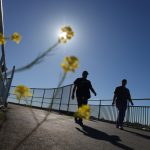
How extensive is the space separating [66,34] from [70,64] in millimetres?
243

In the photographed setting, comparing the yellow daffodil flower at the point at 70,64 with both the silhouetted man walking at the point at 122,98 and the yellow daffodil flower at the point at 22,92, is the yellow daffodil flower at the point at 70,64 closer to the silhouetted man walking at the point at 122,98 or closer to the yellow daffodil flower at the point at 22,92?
the yellow daffodil flower at the point at 22,92

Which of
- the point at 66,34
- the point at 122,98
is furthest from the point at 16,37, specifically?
the point at 122,98

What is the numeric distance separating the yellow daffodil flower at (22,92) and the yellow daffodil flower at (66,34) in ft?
0.86

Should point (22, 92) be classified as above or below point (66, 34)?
below

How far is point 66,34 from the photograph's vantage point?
57.9 inches

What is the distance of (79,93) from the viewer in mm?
10094

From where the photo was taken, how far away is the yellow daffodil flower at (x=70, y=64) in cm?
125

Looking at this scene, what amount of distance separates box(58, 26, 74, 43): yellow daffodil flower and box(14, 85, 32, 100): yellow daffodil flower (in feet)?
0.86

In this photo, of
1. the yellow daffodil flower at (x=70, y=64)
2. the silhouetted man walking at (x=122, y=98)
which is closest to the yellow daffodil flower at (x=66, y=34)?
the yellow daffodil flower at (x=70, y=64)

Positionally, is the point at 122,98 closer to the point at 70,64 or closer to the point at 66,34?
the point at 66,34

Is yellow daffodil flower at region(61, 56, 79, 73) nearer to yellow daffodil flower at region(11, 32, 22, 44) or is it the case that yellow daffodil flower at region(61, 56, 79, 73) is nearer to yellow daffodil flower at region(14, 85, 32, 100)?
yellow daffodil flower at region(14, 85, 32, 100)

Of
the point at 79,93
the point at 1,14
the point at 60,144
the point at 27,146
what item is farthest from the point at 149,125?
the point at 1,14

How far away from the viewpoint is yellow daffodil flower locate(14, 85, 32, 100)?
133cm

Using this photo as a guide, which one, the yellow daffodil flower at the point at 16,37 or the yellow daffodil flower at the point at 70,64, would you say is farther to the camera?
the yellow daffodil flower at the point at 16,37
